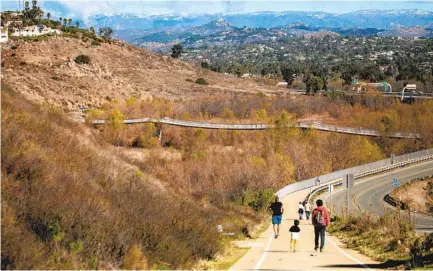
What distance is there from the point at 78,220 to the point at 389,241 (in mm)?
8372

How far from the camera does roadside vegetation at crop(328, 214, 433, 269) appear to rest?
13.9 metres

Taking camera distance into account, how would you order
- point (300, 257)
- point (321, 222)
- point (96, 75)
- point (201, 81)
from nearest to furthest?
point (300, 257), point (321, 222), point (96, 75), point (201, 81)

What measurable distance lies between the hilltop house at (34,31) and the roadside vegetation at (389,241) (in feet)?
335

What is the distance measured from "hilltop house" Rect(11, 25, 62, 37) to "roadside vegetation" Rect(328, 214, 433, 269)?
10225cm

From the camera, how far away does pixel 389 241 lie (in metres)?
16.9

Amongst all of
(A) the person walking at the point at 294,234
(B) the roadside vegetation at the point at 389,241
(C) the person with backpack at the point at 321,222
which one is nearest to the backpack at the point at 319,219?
(C) the person with backpack at the point at 321,222

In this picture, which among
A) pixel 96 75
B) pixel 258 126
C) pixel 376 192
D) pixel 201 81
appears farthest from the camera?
pixel 201 81

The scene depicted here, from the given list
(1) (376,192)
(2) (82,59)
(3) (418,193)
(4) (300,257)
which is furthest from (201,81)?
(4) (300,257)

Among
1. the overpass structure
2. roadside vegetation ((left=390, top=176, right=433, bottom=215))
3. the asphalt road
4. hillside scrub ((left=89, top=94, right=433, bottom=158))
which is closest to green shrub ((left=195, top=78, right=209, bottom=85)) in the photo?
hillside scrub ((left=89, top=94, right=433, bottom=158))

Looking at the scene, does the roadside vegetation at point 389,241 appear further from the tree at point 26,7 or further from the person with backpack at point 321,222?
the tree at point 26,7

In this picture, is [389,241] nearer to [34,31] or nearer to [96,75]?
[96,75]

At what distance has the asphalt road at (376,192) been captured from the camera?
1809 inches

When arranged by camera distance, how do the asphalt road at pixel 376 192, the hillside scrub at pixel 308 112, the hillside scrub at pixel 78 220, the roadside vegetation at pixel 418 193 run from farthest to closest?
the hillside scrub at pixel 308 112 → the roadside vegetation at pixel 418 193 → the asphalt road at pixel 376 192 → the hillside scrub at pixel 78 220

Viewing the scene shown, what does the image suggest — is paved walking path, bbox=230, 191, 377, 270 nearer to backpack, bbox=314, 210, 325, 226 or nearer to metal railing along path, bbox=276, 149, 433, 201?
backpack, bbox=314, 210, 325, 226
